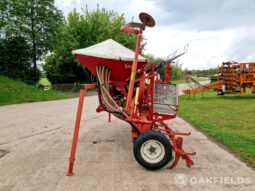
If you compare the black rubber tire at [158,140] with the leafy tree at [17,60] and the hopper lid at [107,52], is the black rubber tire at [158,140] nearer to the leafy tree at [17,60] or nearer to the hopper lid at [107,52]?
the hopper lid at [107,52]

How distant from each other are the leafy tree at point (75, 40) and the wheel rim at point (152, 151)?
1112 inches

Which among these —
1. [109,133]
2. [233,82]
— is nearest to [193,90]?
[233,82]

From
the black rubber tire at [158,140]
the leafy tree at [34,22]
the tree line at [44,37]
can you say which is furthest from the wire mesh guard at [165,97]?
the leafy tree at [34,22]

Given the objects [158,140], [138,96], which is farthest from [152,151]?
[138,96]

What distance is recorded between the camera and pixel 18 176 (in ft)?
14.8

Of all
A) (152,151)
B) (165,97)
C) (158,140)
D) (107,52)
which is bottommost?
(152,151)

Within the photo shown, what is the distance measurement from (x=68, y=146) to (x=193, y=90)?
14.9 metres

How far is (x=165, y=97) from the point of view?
6059mm

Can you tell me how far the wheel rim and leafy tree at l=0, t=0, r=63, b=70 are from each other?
2512 centimetres

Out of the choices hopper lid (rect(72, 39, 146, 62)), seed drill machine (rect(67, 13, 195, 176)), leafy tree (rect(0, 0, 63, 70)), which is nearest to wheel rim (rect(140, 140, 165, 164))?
seed drill machine (rect(67, 13, 195, 176))
